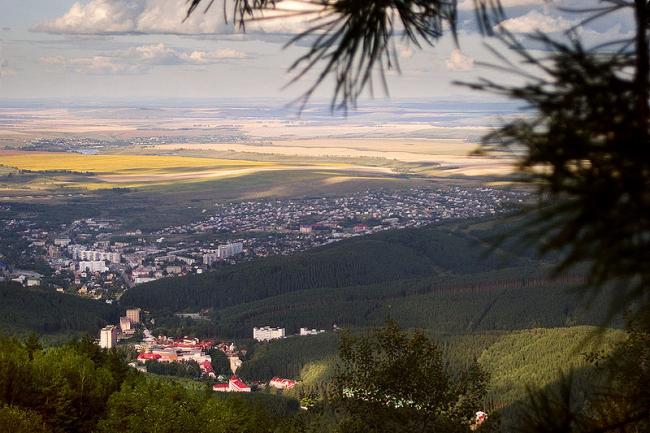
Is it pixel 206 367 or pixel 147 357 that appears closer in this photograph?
pixel 147 357

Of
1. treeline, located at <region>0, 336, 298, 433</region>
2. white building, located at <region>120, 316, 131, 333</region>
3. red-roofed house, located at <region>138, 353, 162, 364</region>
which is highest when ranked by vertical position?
treeline, located at <region>0, 336, 298, 433</region>

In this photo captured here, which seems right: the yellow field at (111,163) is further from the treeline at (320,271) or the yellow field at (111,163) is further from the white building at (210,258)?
the treeline at (320,271)

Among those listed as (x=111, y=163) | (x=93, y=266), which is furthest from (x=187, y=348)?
(x=111, y=163)

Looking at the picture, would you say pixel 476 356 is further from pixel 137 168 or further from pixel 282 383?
pixel 137 168

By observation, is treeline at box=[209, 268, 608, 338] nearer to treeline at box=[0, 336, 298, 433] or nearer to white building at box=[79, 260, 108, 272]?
white building at box=[79, 260, 108, 272]

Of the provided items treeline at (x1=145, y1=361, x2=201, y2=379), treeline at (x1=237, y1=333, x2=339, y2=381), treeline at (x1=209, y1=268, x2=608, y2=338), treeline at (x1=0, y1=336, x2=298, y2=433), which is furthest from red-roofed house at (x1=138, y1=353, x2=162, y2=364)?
treeline at (x1=0, y1=336, x2=298, y2=433)

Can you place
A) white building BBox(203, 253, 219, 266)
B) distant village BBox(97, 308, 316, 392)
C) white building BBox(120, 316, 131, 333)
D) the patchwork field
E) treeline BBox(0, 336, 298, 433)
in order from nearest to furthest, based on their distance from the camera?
treeline BBox(0, 336, 298, 433)
distant village BBox(97, 308, 316, 392)
white building BBox(120, 316, 131, 333)
white building BBox(203, 253, 219, 266)
the patchwork field

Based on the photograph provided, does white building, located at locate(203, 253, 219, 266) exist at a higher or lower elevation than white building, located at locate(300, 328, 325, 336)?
lower

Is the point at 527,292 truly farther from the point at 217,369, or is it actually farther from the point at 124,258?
the point at 124,258
